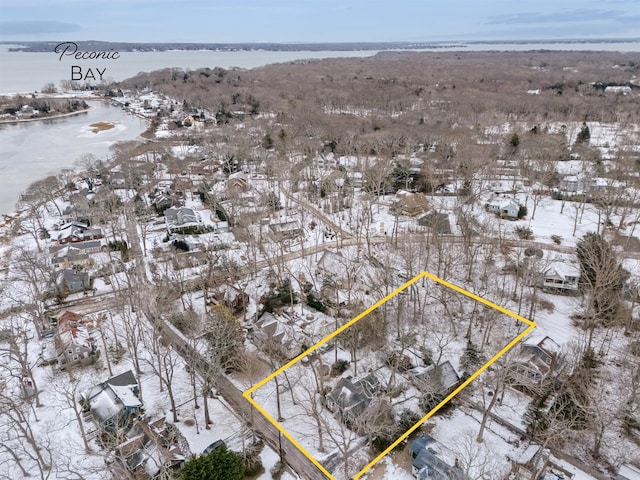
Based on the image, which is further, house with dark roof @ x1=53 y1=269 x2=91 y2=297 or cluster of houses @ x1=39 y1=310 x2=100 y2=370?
house with dark roof @ x1=53 y1=269 x2=91 y2=297

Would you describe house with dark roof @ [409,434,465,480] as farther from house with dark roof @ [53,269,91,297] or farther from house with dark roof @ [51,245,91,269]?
house with dark roof @ [51,245,91,269]

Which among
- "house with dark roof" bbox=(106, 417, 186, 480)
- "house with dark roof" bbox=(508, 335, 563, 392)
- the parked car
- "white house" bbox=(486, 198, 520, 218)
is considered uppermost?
"white house" bbox=(486, 198, 520, 218)

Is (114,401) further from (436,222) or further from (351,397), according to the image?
(436,222)

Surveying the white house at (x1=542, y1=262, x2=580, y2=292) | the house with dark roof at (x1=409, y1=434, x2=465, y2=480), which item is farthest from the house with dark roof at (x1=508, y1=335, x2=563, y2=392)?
the white house at (x1=542, y1=262, x2=580, y2=292)

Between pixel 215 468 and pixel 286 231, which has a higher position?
pixel 286 231

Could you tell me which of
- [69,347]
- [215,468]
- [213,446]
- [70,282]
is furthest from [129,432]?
[70,282]

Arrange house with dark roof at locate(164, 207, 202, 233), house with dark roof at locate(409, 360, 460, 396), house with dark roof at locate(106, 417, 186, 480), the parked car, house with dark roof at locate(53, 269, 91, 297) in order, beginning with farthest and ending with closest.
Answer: house with dark roof at locate(164, 207, 202, 233), house with dark roof at locate(53, 269, 91, 297), house with dark roof at locate(409, 360, 460, 396), the parked car, house with dark roof at locate(106, 417, 186, 480)

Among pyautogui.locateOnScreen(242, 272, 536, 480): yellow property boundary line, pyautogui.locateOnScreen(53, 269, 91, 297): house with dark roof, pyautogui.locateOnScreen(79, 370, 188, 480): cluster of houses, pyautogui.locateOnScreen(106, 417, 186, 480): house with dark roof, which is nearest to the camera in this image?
pyautogui.locateOnScreen(106, 417, 186, 480): house with dark roof

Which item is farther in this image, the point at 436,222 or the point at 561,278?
the point at 436,222

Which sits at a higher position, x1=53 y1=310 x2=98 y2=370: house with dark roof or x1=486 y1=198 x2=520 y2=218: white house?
x1=486 y1=198 x2=520 y2=218: white house

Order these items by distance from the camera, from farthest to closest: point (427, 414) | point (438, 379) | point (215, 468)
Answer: point (438, 379)
point (427, 414)
point (215, 468)

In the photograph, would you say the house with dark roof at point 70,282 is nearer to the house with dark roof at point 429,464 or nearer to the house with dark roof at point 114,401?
the house with dark roof at point 114,401
